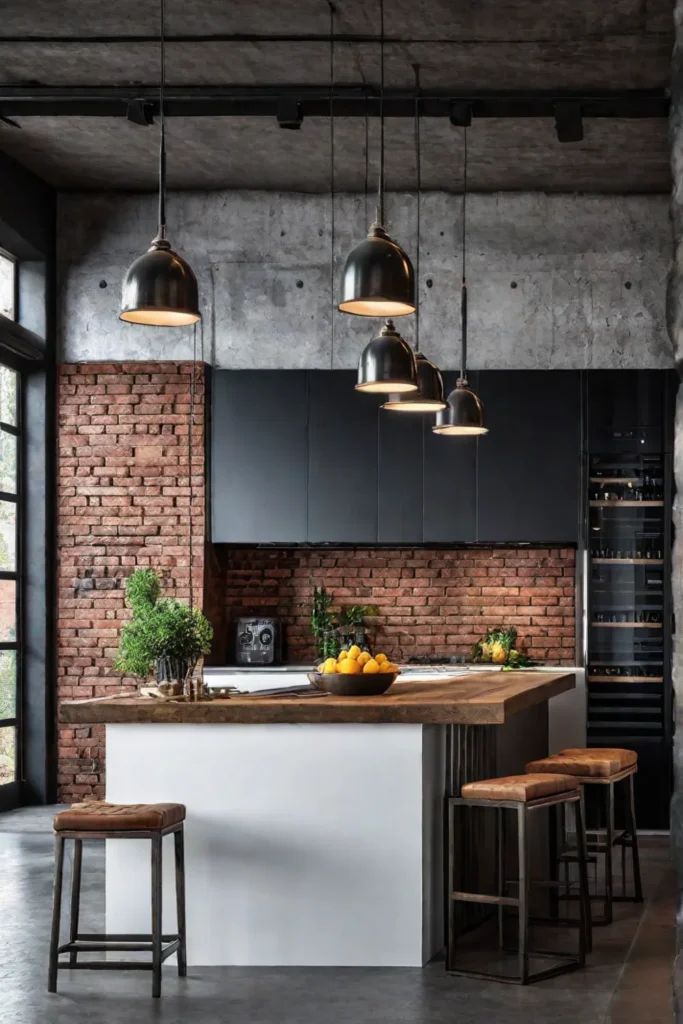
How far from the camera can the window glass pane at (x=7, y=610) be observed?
8969mm

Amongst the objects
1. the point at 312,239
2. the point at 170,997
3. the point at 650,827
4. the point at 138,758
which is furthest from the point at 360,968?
the point at 312,239

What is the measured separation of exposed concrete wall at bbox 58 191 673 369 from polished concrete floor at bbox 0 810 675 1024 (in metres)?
4.69

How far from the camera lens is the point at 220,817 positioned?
5.12m

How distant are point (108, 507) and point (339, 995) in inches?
204

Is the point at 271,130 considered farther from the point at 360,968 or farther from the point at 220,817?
the point at 360,968

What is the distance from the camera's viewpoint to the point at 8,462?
909 centimetres

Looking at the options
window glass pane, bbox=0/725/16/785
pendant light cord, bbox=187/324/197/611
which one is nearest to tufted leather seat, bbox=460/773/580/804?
pendant light cord, bbox=187/324/197/611

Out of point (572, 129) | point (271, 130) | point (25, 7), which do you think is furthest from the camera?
point (271, 130)

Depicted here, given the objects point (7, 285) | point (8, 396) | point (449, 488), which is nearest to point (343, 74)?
point (449, 488)

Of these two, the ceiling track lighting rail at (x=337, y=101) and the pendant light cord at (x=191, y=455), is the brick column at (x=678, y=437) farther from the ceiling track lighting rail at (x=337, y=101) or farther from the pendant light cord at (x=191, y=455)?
the pendant light cord at (x=191, y=455)

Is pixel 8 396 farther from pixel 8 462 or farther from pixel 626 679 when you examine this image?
pixel 626 679

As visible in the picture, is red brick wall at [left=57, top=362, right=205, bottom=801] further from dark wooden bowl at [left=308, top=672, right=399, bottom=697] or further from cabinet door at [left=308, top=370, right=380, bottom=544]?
dark wooden bowl at [left=308, top=672, right=399, bottom=697]

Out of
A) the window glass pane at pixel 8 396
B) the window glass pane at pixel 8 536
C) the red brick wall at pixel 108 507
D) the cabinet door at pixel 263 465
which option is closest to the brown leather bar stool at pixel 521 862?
the cabinet door at pixel 263 465

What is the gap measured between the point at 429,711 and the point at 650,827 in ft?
13.8
